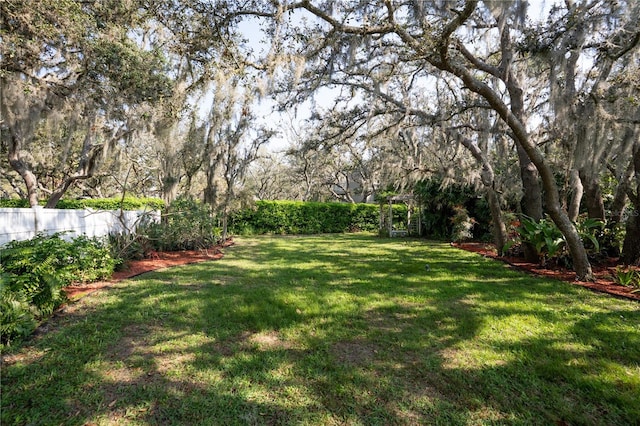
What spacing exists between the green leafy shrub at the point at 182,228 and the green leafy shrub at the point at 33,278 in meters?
2.92

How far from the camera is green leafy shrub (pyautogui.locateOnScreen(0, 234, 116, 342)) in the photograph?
2697mm

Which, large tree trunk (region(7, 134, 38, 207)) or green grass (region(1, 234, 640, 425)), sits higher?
large tree trunk (region(7, 134, 38, 207))

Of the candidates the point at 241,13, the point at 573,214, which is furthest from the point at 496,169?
the point at 241,13

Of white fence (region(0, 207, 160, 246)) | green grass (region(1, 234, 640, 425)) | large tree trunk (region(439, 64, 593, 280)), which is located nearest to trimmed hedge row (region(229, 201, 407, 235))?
white fence (region(0, 207, 160, 246))

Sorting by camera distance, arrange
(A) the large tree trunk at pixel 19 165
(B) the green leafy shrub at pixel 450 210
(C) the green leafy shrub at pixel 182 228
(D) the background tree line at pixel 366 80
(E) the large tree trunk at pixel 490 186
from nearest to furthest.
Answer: (D) the background tree line at pixel 366 80 → (E) the large tree trunk at pixel 490 186 → (C) the green leafy shrub at pixel 182 228 → (A) the large tree trunk at pixel 19 165 → (B) the green leafy shrub at pixel 450 210

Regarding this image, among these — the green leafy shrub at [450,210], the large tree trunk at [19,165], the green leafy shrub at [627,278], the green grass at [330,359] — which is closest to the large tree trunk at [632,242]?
the green leafy shrub at [627,278]

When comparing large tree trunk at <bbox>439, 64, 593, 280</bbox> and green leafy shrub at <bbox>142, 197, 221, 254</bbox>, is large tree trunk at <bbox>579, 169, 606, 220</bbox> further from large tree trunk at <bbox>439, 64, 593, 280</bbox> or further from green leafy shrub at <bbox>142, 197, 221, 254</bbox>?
green leafy shrub at <bbox>142, 197, 221, 254</bbox>

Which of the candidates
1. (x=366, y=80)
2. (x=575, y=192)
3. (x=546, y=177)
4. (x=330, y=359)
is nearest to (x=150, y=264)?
(x=330, y=359)

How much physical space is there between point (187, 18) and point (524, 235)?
22.9 feet

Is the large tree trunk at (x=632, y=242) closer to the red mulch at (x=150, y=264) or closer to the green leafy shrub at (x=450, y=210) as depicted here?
the green leafy shrub at (x=450, y=210)

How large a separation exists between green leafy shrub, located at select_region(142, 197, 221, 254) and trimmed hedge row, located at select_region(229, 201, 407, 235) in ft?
15.8

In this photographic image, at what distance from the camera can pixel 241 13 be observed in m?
4.15

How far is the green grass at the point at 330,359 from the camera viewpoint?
6.29ft

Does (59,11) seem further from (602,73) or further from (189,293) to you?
(602,73)
